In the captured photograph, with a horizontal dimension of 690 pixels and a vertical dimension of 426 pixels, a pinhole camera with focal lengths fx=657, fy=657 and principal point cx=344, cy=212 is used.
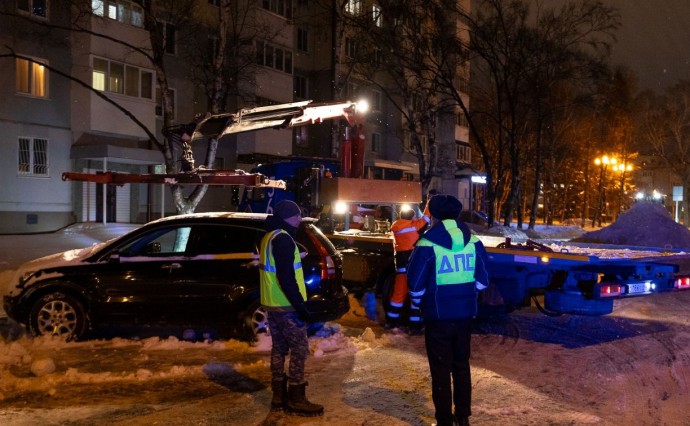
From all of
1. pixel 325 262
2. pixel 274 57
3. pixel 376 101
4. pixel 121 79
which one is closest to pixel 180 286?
pixel 325 262

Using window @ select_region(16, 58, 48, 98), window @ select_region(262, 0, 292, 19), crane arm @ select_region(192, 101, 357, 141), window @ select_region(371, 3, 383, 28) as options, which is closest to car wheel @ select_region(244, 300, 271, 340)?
crane arm @ select_region(192, 101, 357, 141)

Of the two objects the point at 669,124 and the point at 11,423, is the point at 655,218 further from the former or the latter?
the point at 669,124

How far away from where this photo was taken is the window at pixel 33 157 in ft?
78.9

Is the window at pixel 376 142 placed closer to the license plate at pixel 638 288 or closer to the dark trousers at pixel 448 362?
the license plate at pixel 638 288

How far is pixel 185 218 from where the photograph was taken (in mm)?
8094

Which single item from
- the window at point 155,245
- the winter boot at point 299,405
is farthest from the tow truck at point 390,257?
the winter boot at point 299,405

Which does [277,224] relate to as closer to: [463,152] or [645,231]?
[645,231]

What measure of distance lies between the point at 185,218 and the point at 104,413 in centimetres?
311

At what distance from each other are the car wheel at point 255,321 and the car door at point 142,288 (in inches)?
32.0

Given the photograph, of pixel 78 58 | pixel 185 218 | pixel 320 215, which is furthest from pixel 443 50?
pixel 185 218

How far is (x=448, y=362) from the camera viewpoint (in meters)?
4.82

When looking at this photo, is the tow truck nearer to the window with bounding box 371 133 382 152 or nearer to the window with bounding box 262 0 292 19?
the window with bounding box 262 0 292 19

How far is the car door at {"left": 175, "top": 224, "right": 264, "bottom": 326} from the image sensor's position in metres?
7.73

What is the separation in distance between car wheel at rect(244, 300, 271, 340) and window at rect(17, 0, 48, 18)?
814 inches
